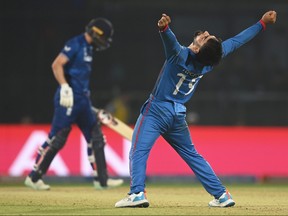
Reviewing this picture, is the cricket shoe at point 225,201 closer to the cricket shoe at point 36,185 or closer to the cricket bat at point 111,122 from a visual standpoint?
the cricket shoe at point 36,185

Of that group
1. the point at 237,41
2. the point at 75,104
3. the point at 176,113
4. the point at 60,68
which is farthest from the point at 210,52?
the point at 75,104

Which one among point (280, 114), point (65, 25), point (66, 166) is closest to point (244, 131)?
point (280, 114)

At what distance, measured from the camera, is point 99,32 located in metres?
12.9

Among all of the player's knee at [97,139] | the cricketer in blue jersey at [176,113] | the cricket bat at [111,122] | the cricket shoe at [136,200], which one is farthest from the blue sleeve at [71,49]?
the cricket shoe at [136,200]

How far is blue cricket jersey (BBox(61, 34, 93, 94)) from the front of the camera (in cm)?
1266

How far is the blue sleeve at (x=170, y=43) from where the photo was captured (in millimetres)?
8922

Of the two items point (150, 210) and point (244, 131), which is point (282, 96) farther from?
point (150, 210)

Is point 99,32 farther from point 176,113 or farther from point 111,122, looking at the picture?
point 176,113

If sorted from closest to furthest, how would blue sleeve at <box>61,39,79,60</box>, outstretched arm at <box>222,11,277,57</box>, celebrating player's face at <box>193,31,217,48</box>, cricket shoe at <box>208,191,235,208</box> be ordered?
celebrating player's face at <box>193,31,217,48</box> → cricket shoe at <box>208,191,235,208</box> → outstretched arm at <box>222,11,277,57</box> → blue sleeve at <box>61,39,79,60</box>

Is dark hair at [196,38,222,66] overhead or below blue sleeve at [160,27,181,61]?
below

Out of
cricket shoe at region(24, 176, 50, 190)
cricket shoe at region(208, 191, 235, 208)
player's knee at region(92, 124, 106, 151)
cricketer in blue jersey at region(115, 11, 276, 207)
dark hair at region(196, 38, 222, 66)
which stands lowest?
cricket shoe at region(24, 176, 50, 190)

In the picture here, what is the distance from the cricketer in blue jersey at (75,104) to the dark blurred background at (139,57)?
5296mm

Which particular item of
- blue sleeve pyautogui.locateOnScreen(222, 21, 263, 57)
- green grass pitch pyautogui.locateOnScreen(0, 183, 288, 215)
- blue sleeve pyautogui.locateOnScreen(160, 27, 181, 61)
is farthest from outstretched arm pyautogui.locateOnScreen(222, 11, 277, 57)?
green grass pitch pyautogui.locateOnScreen(0, 183, 288, 215)

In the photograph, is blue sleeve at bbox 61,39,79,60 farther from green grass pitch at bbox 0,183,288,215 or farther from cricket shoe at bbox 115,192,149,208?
cricket shoe at bbox 115,192,149,208
